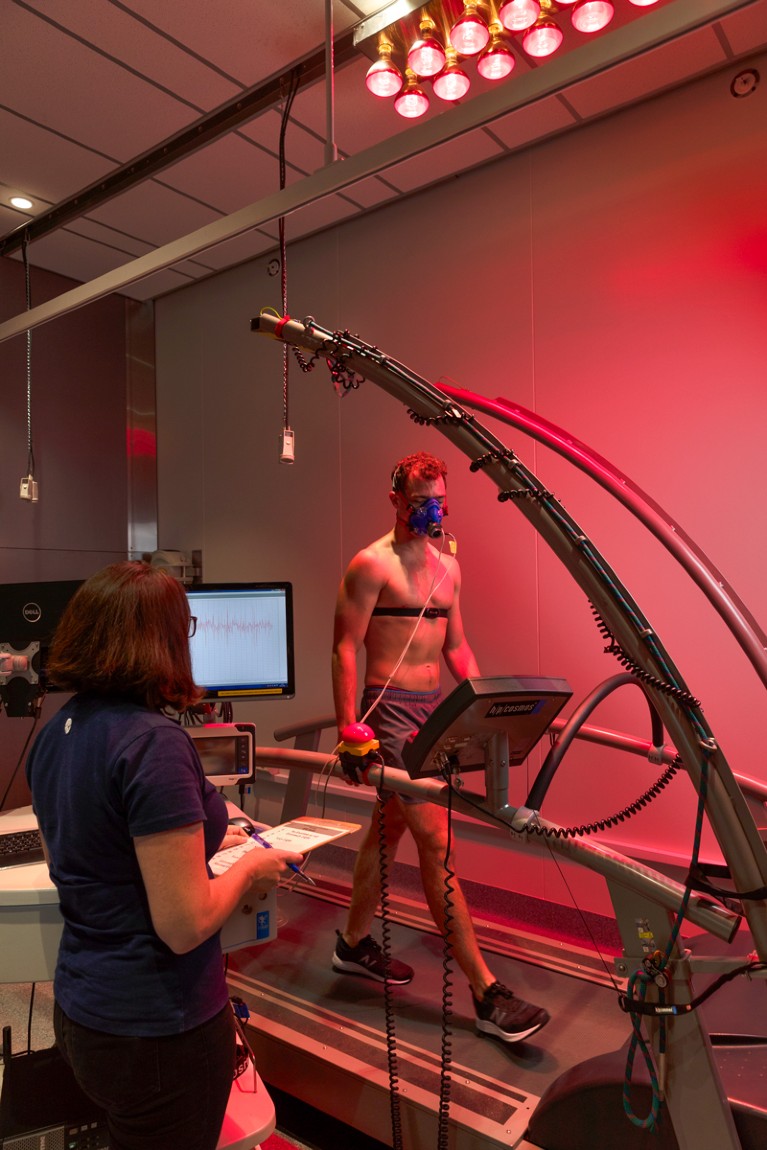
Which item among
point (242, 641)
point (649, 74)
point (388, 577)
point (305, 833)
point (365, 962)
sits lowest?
point (365, 962)

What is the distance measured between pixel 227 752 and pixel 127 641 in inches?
44.2

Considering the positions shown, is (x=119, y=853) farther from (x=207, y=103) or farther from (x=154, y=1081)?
(x=207, y=103)

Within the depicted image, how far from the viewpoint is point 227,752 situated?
242 centimetres

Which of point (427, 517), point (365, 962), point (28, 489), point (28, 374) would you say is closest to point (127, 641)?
point (427, 517)

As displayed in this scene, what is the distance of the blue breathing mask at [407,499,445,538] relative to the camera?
8.69ft

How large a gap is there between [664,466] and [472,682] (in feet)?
7.06

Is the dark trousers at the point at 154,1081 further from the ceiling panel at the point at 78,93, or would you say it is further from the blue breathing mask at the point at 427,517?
the ceiling panel at the point at 78,93

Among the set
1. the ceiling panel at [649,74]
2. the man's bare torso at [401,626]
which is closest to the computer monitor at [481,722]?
the man's bare torso at [401,626]

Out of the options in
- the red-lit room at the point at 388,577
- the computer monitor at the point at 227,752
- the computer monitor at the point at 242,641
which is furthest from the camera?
the computer monitor at the point at 242,641

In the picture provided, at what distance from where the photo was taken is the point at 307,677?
4.48m

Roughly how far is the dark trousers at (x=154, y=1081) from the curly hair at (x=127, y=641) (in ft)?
1.90

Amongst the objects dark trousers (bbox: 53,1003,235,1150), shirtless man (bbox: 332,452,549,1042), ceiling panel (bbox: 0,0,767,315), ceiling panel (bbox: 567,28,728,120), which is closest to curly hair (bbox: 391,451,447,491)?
shirtless man (bbox: 332,452,549,1042)

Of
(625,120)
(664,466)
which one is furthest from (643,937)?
(625,120)

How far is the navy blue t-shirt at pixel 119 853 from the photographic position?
128 cm
